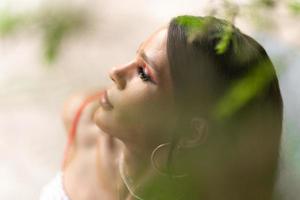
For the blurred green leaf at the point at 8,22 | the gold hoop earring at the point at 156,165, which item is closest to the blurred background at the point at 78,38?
the blurred green leaf at the point at 8,22

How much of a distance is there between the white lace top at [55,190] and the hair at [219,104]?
283 millimetres

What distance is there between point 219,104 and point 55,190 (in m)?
0.45

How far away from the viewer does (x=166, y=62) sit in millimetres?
637

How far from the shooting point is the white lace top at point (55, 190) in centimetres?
90

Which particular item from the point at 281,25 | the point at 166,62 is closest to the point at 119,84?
the point at 166,62

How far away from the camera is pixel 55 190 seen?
2.99ft

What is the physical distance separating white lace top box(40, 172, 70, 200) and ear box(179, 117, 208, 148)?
32 centimetres

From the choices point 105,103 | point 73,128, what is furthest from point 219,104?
point 73,128

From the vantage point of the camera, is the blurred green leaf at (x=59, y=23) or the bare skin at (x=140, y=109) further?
the bare skin at (x=140, y=109)

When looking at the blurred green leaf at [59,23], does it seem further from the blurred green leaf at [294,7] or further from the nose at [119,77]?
the nose at [119,77]

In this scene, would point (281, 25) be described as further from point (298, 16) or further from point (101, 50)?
point (101, 50)

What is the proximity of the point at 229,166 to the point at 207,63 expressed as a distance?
0.41ft

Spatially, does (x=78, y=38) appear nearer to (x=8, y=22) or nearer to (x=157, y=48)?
(x=8, y=22)

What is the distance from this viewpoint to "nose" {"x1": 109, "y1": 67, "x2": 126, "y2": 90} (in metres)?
0.66
